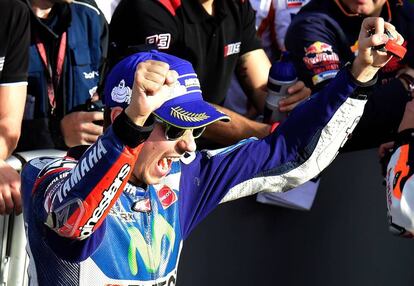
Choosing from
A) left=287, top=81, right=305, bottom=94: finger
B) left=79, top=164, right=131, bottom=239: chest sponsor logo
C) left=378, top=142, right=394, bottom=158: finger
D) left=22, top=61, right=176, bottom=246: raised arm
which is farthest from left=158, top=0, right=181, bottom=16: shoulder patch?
left=79, top=164, right=131, bottom=239: chest sponsor logo

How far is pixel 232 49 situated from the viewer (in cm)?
453

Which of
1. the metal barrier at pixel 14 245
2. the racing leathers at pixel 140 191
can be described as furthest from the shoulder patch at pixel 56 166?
the metal barrier at pixel 14 245

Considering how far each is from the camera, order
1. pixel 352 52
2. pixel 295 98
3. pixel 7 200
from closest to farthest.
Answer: pixel 7 200
pixel 295 98
pixel 352 52

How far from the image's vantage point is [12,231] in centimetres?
367

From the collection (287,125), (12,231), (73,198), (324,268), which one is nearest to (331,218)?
(324,268)

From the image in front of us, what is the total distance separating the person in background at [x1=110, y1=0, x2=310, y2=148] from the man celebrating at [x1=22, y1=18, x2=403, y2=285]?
752mm

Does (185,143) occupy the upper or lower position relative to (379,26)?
lower

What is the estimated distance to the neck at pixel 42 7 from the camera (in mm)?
4234

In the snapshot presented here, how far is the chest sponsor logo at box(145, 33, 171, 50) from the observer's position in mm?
4238

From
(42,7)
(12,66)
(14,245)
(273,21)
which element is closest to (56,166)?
(14,245)

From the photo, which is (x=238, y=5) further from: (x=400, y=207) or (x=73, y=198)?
(x=73, y=198)

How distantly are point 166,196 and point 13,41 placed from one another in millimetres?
1131

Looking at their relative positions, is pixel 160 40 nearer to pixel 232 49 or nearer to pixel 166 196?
pixel 232 49

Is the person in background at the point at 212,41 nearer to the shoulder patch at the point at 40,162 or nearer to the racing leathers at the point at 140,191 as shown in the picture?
the racing leathers at the point at 140,191
